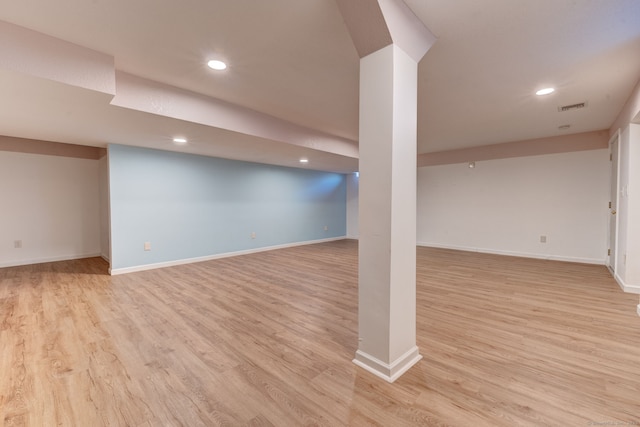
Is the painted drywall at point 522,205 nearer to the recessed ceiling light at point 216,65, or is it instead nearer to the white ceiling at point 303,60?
the white ceiling at point 303,60

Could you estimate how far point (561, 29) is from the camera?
1.82 m

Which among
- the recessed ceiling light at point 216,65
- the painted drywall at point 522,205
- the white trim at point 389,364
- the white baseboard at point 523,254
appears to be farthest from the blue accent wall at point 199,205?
the white trim at point 389,364

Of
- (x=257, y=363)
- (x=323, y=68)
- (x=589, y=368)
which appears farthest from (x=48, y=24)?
(x=589, y=368)

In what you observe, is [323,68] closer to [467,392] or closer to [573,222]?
[467,392]

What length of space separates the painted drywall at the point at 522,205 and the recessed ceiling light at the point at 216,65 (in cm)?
530

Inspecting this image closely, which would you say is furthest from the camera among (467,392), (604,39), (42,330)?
(42,330)

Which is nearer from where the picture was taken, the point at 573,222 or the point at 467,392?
the point at 467,392

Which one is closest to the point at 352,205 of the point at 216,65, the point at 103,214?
the point at 103,214

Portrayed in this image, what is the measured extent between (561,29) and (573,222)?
430 cm

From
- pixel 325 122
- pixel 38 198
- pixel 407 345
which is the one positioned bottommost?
pixel 407 345

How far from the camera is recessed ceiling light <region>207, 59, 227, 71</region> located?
224cm

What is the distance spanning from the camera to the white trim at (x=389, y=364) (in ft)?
5.29

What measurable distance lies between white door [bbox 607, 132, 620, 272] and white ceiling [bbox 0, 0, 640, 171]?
0.57m

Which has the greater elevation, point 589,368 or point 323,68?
point 323,68
